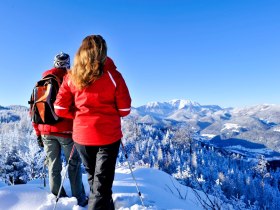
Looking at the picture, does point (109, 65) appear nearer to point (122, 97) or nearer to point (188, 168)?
point (122, 97)

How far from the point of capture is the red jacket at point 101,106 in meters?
4.02

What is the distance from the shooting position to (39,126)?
5367 mm

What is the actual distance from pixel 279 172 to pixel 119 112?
528ft

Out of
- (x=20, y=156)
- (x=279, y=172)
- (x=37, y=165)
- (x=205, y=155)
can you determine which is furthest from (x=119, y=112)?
(x=205, y=155)

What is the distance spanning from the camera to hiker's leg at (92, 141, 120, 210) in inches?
163

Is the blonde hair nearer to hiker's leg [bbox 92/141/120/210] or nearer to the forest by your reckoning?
hiker's leg [bbox 92/141/120/210]

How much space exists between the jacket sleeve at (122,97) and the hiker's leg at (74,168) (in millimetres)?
1487

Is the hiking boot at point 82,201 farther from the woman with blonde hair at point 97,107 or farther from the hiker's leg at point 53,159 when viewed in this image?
the woman with blonde hair at point 97,107

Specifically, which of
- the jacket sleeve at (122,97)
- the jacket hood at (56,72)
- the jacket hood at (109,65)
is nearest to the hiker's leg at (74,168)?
the jacket hood at (56,72)

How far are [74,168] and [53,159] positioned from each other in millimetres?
396

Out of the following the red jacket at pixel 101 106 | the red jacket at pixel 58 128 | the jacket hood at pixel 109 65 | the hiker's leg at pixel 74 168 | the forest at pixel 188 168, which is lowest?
the forest at pixel 188 168

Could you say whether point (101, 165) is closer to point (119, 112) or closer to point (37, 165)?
point (119, 112)

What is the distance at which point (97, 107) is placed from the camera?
4.09 metres

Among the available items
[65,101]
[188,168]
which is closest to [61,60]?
[65,101]
